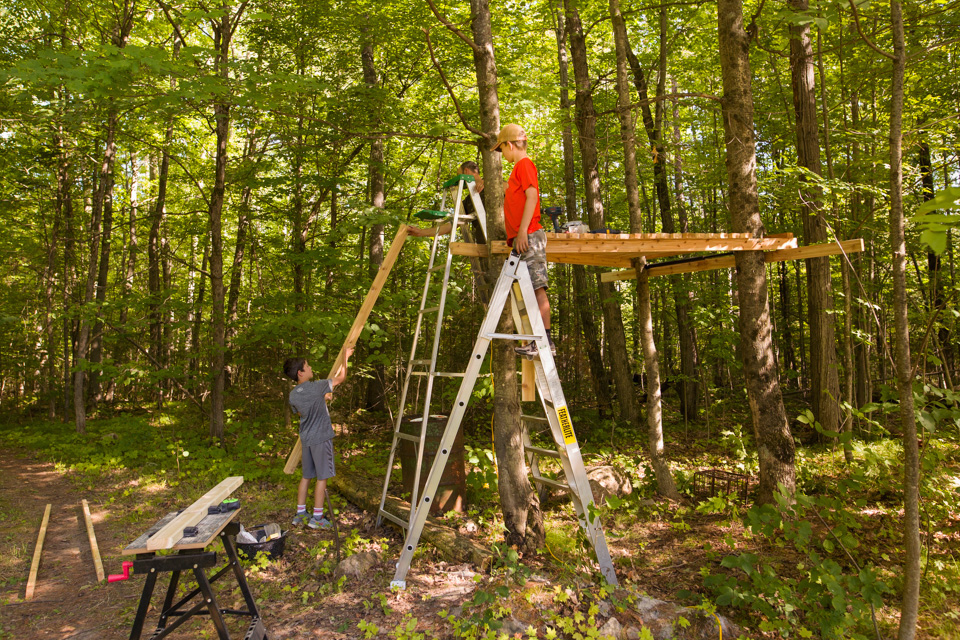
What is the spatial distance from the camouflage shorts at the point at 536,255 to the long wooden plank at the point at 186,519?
274 centimetres

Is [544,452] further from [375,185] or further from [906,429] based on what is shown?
[375,185]

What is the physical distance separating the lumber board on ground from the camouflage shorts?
7.66ft

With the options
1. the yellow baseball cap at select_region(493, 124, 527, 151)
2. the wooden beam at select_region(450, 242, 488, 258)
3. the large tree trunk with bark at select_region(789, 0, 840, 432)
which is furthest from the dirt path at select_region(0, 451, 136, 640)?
the large tree trunk with bark at select_region(789, 0, 840, 432)

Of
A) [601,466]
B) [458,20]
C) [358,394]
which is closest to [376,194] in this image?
[458,20]

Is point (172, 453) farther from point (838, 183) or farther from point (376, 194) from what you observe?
point (838, 183)

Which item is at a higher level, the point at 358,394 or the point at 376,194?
the point at 376,194

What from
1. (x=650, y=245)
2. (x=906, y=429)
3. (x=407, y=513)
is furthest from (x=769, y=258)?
(x=407, y=513)

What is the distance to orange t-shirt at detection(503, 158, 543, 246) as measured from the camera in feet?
14.1

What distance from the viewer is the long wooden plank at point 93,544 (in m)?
4.70

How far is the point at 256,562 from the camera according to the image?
15.6ft

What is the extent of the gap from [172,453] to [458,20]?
8705 millimetres

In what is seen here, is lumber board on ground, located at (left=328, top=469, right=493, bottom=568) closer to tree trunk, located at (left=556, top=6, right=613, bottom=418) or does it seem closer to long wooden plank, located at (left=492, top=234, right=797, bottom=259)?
long wooden plank, located at (left=492, top=234, right=797, bottom=259)

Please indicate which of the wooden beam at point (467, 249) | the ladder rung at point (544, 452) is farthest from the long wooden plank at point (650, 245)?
the ladder rung at point (544, 452)

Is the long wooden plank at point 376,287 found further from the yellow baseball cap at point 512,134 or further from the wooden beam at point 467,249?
the yellow baseball cap at point 512,134
